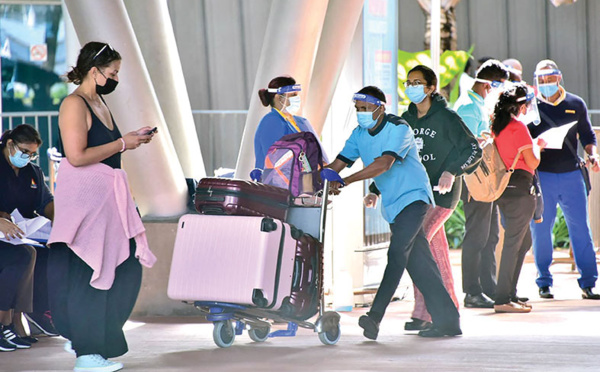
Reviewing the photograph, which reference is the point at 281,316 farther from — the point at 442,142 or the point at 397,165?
the point at 442,142

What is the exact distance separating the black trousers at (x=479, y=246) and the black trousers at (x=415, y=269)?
1.52 metres

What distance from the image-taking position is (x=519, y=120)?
755cm

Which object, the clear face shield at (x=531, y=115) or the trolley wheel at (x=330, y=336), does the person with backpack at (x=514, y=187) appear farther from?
the trolley wheel at (x=330, y=336)

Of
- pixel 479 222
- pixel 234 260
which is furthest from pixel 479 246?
pixel 234 260

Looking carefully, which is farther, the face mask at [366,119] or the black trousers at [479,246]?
the black trousers at [479,246]

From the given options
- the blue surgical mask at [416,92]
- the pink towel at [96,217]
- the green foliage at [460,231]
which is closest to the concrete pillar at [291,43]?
the blue surgical mask at [416,92]

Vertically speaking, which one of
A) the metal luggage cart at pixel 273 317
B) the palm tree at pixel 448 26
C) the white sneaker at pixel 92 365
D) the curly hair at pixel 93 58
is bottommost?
the white sneaker at pixel 92 365

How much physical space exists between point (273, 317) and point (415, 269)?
94 centimetres

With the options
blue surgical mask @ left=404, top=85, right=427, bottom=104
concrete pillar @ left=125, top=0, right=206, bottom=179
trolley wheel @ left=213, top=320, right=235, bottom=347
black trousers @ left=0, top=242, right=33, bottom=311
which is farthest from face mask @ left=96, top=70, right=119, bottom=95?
concrete pillar @ left=125, top=0, right=206, bottom=179

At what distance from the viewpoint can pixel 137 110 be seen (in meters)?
7.09

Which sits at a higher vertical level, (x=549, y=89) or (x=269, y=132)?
(x=549, y=89)

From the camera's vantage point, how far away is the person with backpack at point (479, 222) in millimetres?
7449

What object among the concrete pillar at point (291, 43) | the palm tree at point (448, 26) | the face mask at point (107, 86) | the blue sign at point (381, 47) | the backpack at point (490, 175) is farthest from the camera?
the palm tree at point (448, 26)

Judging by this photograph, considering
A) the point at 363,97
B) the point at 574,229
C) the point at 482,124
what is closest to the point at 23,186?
the point at 363,97
